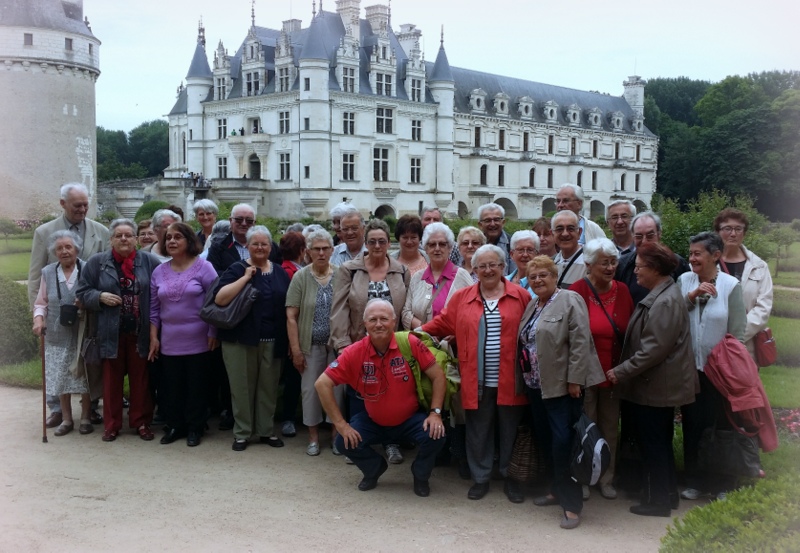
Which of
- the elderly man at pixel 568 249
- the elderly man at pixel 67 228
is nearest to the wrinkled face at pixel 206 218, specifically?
the elderly man at pixel 67 228

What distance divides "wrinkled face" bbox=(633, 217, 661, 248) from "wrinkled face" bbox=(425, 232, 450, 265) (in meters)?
1.32

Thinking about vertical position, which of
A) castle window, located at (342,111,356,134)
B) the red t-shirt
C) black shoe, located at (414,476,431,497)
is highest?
castle window, located at (342,111,356,134)

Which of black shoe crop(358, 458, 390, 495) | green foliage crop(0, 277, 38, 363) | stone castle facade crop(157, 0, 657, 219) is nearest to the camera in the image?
black shoe crop(358, 458, 390, 495)

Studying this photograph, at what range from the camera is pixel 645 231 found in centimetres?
509

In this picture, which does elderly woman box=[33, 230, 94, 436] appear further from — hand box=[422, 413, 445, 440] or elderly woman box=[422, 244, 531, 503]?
elderly woman box=[422, 244, 531, 503]

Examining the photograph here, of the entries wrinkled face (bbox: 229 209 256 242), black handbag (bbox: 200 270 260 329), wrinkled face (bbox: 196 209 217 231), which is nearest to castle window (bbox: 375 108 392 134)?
wrinkled face (bbox: 196 209 217 231)

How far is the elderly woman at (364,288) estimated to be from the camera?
525 centimetres

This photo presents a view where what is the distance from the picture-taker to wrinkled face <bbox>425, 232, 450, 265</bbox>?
5.13 metres

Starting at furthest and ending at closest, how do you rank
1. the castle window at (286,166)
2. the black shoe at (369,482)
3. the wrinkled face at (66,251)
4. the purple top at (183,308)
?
the castle window at (286,166), the wrinkled face at (66,251), the purple top at (183,308), the black shoe at (369,482)

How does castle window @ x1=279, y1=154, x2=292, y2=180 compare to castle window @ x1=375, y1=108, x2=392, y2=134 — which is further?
castle window @ x1=375, y1=108, x2=392, y2=134

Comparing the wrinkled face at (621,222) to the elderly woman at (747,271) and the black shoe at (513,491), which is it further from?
the black shoe at (513,491)

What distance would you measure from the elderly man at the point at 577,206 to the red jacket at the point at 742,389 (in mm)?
1604

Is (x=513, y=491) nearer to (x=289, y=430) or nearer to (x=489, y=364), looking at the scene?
(x=489, y=364)

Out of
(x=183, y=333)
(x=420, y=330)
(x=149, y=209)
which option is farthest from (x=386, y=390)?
(x=149, y=209)
